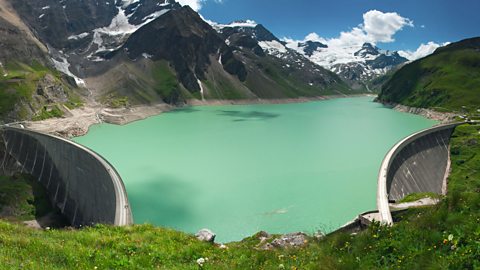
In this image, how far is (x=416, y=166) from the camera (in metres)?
67.4

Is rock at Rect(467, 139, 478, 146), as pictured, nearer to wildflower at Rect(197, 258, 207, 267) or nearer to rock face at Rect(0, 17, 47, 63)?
wildflower at Rect(197, 258, 207, 267)

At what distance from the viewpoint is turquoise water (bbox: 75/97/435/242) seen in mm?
45656

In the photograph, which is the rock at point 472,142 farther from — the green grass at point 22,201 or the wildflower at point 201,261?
the wildflower at point 201,261

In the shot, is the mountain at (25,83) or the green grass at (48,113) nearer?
the mountain at (25,83)

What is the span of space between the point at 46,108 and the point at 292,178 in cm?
9838

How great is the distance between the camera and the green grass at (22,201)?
2018 inches

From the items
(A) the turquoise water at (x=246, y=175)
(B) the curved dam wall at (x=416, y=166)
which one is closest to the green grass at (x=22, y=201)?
(A) the turquoise water at (x=246, y=175)

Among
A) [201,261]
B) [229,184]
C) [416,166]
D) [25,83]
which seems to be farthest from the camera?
[25,83]

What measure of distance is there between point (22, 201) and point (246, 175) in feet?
118

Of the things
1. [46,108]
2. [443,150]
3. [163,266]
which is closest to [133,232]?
[163,266]

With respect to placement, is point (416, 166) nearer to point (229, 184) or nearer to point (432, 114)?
point (229, 184)

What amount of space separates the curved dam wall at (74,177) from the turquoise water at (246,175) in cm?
591

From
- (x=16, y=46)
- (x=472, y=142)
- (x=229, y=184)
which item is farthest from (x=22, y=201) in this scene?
(x=16, y=46)

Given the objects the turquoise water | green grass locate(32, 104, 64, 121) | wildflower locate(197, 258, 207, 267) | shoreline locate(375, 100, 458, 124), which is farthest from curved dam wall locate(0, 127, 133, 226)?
shoreline locate(375, 100, 458, 124)
